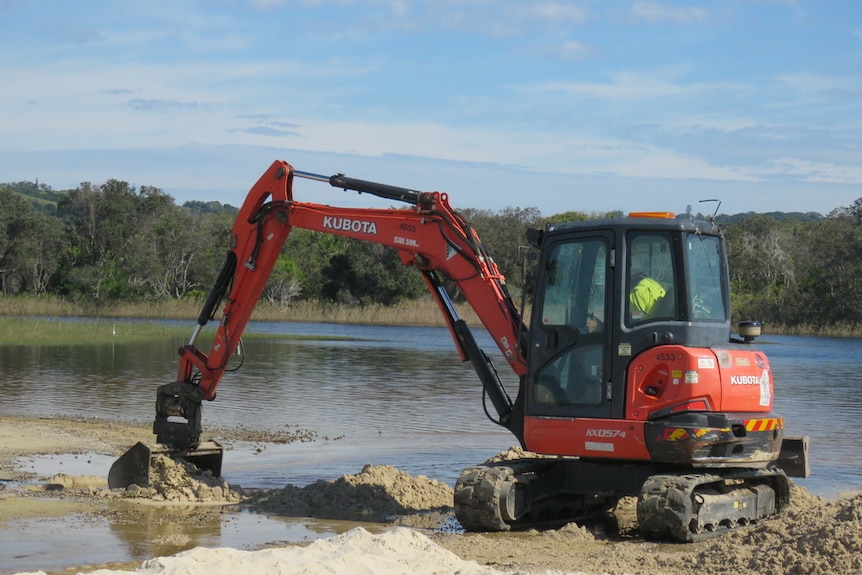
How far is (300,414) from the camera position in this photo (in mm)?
19734

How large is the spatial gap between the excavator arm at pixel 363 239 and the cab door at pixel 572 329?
0.51m

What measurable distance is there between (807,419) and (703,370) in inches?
480

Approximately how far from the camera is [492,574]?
7.64 m

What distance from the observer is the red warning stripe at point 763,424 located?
1001 cm

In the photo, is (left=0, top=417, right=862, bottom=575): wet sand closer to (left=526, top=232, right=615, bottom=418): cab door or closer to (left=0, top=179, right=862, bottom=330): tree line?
(left=526, top=232, right=615, bottom=418): cab door

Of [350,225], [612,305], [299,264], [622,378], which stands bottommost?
[622,378]

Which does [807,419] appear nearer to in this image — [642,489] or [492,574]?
[642,489]

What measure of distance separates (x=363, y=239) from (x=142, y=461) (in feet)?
10.5

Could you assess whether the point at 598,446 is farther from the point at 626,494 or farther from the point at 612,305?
the point at 612,305

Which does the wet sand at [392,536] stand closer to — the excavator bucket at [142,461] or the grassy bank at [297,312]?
the excavator bucket at [142,461]

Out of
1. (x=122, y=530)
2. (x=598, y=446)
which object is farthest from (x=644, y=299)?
(x=122, y=530)

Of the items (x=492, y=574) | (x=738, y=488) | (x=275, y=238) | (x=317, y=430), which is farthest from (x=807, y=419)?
(x=492, y=574)

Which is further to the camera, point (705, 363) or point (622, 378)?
point (622, 378)

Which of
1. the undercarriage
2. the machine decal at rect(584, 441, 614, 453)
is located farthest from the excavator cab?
the undercarriage
